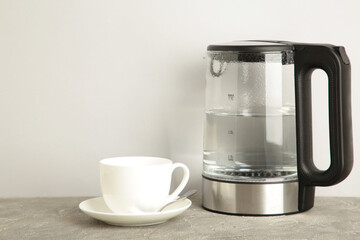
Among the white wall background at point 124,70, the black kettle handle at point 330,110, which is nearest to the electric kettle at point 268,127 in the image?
the black kettle handle at point 330,110

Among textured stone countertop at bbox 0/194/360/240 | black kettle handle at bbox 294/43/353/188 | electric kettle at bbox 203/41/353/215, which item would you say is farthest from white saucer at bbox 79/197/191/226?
black kettle handle at bbox 294/43/353/188

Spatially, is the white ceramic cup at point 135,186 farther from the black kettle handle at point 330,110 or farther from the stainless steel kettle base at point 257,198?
the black kettle handle at point 330,110

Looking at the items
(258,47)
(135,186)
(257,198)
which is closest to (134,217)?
(135,186)

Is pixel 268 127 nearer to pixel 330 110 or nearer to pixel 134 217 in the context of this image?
pixel 330 110

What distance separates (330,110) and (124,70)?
1.34 ft

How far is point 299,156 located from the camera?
36.8 inches

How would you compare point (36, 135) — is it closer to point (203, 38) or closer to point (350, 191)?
point (203, 38)

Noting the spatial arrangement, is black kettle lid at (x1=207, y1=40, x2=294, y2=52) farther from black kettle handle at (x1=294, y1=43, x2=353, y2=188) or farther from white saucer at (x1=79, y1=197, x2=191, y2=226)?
white saucer at (x1=79, y1=197, x2=191, y2=226)

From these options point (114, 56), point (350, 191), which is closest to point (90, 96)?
point (114, 56)

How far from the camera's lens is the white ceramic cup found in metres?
0.86

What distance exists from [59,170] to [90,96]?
16 cm

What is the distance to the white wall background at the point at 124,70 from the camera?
1088mm

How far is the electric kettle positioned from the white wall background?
0.11 metres

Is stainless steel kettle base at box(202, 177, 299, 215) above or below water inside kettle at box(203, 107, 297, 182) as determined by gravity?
below
